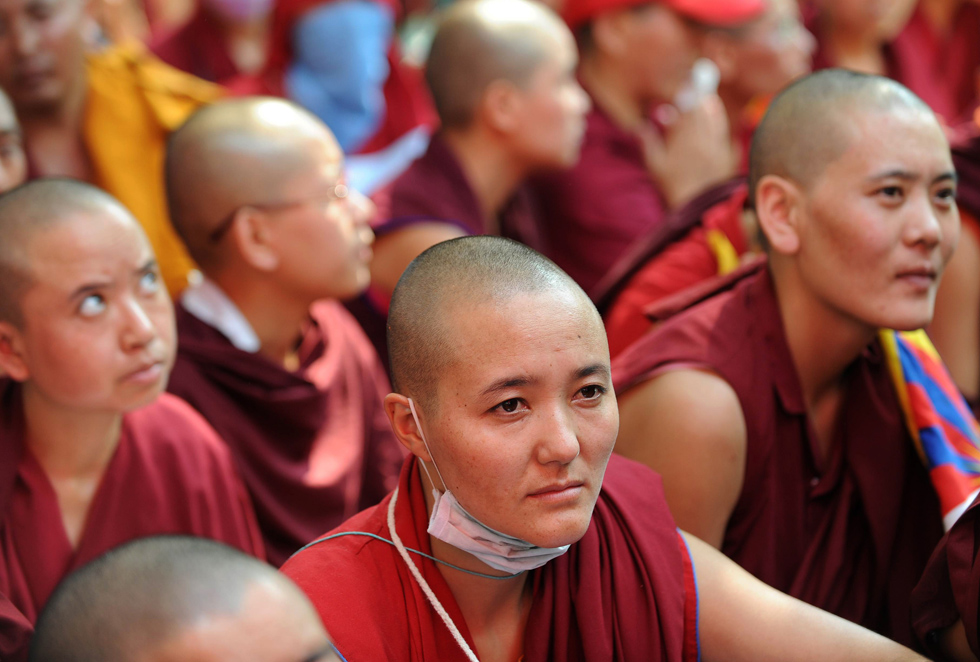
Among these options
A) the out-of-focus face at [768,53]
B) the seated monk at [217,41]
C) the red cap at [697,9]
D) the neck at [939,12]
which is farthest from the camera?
the neck at [939,12]

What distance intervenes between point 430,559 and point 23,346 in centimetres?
115

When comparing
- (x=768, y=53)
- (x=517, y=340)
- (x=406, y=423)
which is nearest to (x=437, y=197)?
(x=768, y=53)

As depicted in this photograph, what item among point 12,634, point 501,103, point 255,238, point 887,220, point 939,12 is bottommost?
point 12,634

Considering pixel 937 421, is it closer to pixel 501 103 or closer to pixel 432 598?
pixel 432 598

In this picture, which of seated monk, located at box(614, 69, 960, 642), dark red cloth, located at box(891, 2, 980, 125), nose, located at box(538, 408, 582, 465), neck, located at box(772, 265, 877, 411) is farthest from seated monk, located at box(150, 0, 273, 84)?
nose, located at box(538, 408, 582, 465)

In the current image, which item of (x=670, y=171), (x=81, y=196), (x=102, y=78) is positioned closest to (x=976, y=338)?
(x=670, y=171)

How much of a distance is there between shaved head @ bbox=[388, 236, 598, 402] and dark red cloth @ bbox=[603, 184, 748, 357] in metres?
1.34

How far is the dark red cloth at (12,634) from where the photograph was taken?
1908 mm

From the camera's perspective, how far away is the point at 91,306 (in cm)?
236

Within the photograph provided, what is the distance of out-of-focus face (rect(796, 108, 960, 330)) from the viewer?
233cm

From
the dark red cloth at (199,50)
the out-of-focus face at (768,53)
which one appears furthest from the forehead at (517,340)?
the dark red cloth at (199,50)

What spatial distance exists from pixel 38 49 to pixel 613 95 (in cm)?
269

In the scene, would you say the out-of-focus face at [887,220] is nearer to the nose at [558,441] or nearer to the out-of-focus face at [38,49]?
the nose at [558,441]

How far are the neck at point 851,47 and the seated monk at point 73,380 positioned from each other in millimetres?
4234
